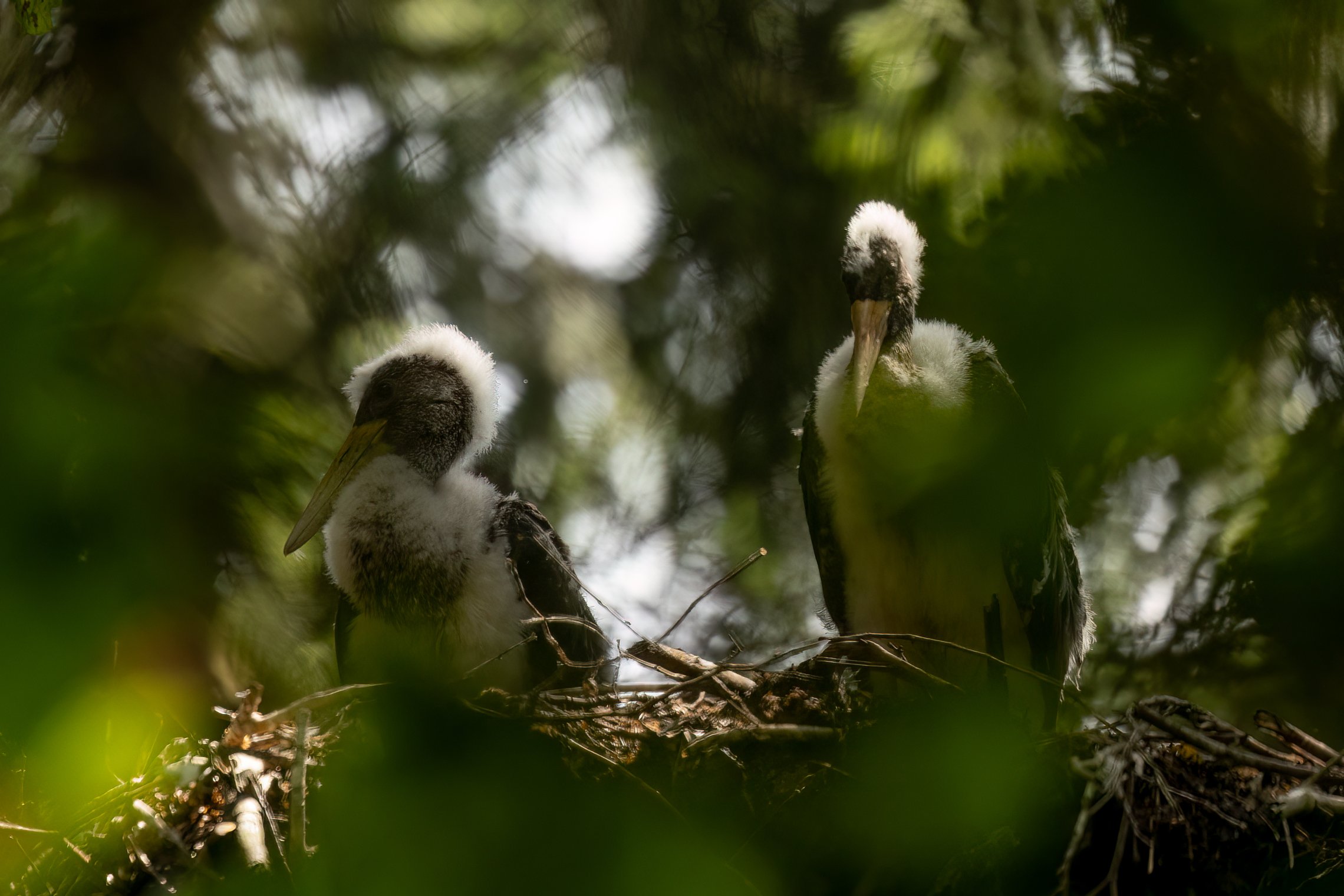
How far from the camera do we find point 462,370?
2.98m

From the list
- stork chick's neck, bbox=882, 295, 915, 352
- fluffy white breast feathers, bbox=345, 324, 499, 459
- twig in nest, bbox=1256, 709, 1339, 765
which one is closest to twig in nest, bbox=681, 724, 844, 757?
twig in nest, bbox=1256, 709, 1339, 765

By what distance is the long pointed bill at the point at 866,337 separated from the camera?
2.46m

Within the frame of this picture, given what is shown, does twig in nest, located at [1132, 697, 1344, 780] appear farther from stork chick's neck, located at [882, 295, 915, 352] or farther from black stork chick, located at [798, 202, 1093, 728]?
stork chick's neck, located at [882, 295, 915, 352]

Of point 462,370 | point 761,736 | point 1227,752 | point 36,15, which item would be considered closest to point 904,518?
point 761,736

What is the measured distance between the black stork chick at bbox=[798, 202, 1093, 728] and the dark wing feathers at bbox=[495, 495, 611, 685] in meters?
0.67

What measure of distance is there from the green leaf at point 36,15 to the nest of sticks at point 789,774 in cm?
96

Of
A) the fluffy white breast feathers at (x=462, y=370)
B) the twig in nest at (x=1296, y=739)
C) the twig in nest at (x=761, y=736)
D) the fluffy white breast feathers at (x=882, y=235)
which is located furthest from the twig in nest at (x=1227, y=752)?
the fluffy white breast feathers at (x=462, y=370)

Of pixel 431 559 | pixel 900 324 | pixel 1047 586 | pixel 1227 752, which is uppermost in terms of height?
pixel 900 324

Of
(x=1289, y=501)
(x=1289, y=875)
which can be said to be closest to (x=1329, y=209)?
(x=1289, y=501)

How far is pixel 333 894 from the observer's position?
25.5 inches

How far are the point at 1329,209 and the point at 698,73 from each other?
2896 mm

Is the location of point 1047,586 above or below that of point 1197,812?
above

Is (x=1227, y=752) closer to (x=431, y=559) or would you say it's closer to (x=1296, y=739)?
(x=1296, y=739)

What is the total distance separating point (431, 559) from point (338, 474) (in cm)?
33
